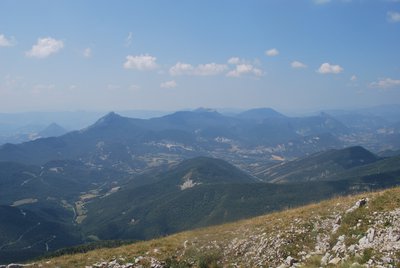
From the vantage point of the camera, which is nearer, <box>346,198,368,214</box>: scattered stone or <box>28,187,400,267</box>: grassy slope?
<box>28,187,400,267</box>: grassy slope

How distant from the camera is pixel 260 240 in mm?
28406

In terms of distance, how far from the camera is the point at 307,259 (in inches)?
928

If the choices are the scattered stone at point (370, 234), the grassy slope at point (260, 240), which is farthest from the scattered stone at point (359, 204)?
the scattered stone at point (370, 234)

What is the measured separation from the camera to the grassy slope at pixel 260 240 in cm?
2631

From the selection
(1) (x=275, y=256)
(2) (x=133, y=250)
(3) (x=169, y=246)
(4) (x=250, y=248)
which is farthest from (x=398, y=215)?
(2) (x=133, y=250)

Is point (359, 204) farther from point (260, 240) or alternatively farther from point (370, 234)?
point (260, 240)

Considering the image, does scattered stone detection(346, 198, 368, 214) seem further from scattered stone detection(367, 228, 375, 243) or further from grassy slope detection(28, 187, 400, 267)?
scattered stone detection(367, 228, 375, 243)

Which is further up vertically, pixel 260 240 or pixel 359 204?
pixel 359 204

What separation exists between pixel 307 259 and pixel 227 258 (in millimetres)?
6283

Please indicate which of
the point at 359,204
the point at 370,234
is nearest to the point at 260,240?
the point at 359,204

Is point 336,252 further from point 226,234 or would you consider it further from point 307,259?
point 226,234

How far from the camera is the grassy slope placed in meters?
26.3

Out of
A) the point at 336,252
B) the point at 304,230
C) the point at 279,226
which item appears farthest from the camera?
the point at 279,226

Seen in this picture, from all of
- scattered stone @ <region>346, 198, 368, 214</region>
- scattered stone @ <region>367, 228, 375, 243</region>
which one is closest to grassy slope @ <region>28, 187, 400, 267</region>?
scattered stone @ <region>346, 198, 368, 214</region>
